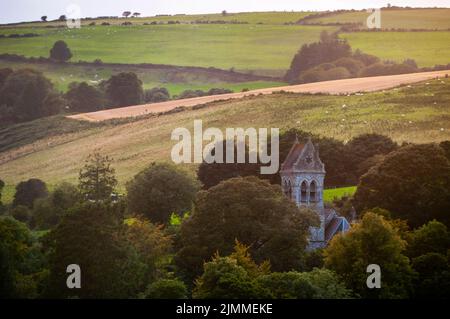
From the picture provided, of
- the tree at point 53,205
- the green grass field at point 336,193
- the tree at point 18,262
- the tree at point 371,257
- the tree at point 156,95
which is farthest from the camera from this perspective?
the tree at point 156,95

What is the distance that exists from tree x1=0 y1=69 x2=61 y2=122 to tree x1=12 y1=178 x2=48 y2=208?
61445 mm

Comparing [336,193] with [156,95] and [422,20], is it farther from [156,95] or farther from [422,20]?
[422,20]

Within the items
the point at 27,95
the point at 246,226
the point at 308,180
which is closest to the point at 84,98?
the point at 27,95

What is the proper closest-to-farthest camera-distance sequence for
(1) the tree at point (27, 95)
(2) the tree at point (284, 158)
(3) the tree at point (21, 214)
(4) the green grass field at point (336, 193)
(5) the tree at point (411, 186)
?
1. (5) the tree at point (411, 186)
2. (4) the green grass field at point (336, 193)
3. (2) the tree at point (284, 158)
4. (3) the tree at point (21, 214)
5. (1) the tree at point (27, 95)

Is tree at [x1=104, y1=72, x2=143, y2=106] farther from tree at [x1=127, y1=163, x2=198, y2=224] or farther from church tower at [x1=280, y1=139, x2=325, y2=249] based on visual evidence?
church tower at [x1=280, y1=139, x2=325, y2=249]

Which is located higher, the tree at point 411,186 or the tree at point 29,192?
the tree at point 29,192

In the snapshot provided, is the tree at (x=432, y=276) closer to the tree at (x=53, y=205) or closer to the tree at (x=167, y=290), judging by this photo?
the tree at (x=167, y=290)

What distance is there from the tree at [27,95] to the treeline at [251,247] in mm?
93399

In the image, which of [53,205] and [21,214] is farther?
[21,214]

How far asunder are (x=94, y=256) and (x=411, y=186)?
89.6ft

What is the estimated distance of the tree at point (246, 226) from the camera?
76938 mm

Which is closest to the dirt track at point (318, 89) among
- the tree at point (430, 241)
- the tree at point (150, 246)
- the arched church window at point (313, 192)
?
the arched church window at point (313, 192)

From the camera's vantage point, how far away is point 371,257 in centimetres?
7338
